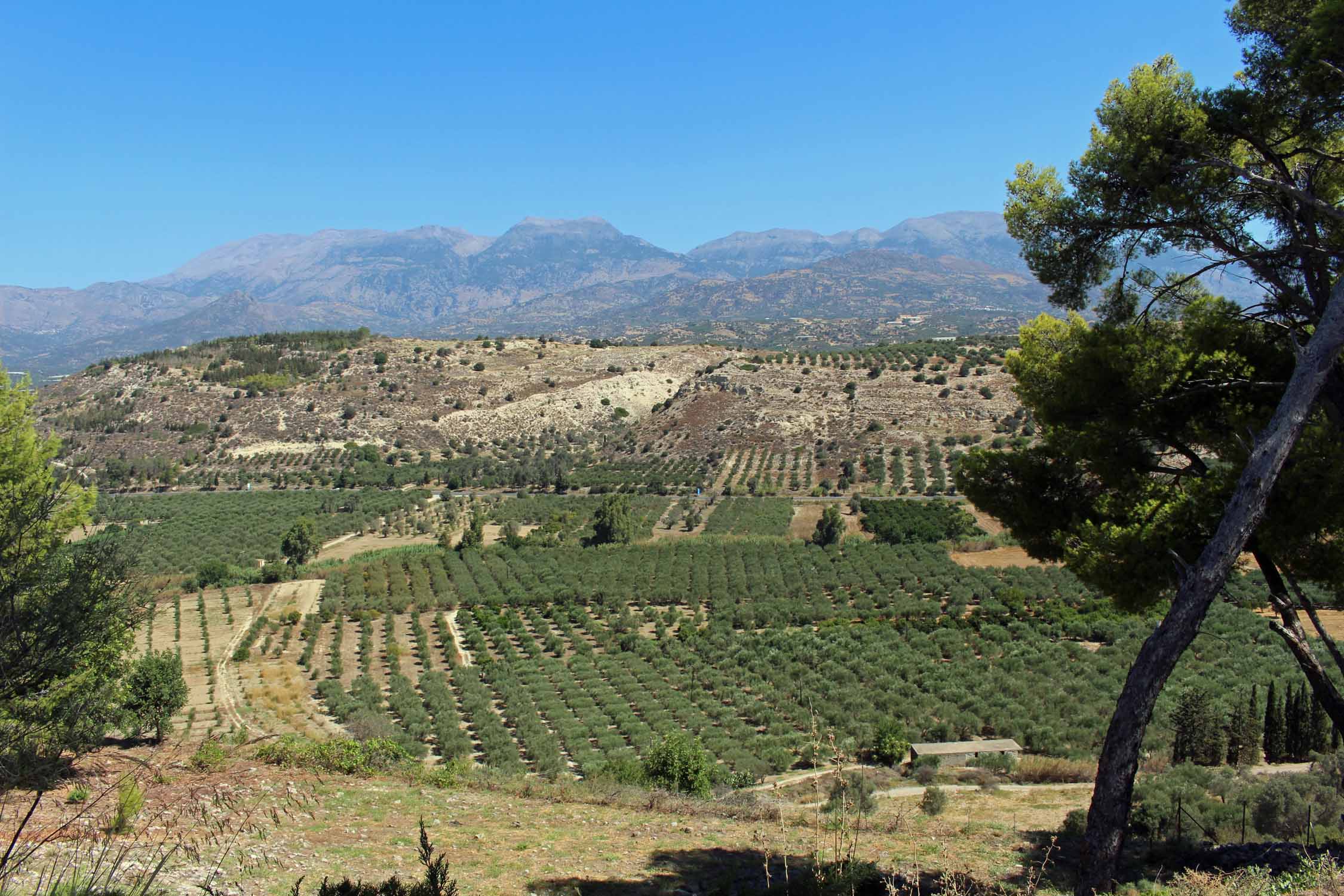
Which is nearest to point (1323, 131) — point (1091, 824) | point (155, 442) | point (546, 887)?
point (1091, 824)

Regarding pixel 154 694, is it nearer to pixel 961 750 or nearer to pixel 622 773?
pixel 622 773

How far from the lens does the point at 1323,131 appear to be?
7.08m

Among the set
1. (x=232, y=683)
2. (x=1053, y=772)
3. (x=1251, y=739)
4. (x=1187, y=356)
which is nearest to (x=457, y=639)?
(x=232, y=683)

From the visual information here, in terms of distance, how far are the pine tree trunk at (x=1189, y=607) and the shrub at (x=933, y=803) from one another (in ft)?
17.6

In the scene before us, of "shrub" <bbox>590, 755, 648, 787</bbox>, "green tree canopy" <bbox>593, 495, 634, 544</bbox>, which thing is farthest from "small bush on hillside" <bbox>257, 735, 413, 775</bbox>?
"green tree canopy" <bbox>593, 495, 634, 544</bbox>

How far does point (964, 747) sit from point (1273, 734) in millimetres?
5233

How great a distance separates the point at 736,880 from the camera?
6918 millimetres

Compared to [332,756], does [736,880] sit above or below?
above

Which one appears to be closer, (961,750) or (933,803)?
(933,803)

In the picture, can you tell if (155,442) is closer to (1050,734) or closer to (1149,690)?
(1050,734)

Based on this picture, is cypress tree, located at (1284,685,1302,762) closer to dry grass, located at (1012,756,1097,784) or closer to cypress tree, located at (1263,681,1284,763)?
cypress tree, located at (1263,681,1284,763)

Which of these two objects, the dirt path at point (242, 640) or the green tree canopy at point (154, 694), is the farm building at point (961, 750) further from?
the green tree canopy at point (154, 694)

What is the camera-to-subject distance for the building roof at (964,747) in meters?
14.9

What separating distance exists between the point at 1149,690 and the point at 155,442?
268ft
